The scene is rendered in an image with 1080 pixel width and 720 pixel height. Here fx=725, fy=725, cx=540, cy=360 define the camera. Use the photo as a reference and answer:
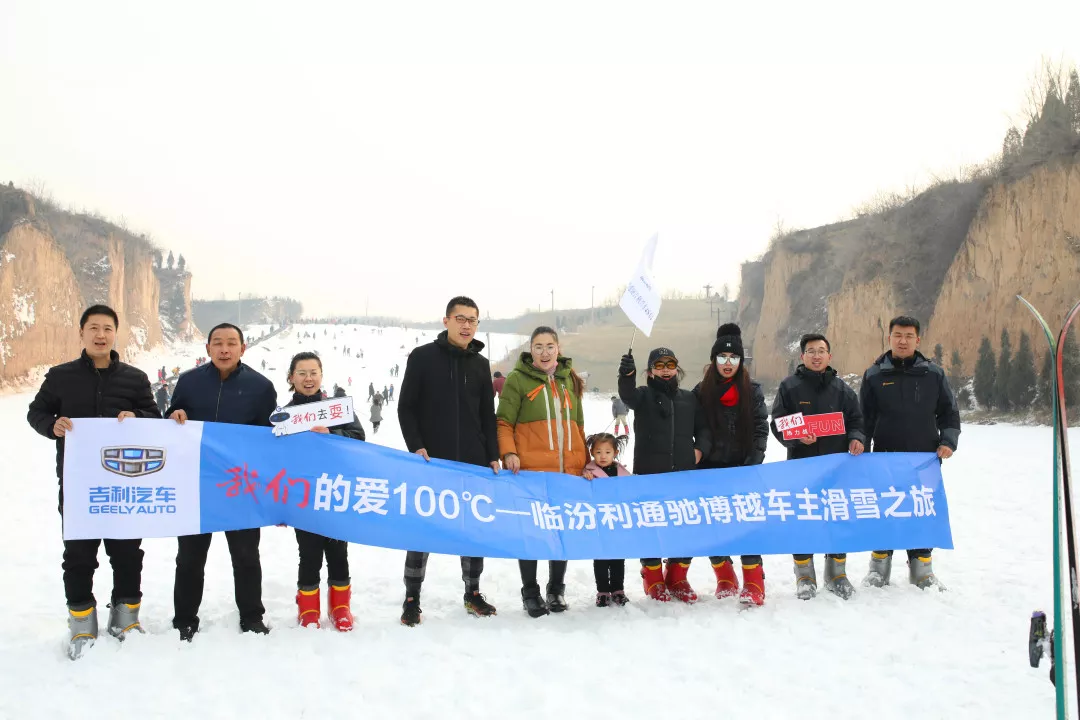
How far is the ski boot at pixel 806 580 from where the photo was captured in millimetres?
5109

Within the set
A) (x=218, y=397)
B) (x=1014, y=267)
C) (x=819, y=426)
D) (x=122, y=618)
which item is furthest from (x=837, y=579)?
(x=1014, y=267)

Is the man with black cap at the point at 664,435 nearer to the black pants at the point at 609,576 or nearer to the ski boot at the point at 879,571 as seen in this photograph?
the black pants at the point at 609,576

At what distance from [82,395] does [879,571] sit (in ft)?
18.3

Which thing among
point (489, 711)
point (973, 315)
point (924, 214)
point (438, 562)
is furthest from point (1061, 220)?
point (489, 711)

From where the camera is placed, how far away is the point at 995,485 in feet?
34.0

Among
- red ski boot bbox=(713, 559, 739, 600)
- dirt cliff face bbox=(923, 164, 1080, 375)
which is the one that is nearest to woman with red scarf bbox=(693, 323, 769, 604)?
red ski boot bbox=(713, 559, 739, 600)

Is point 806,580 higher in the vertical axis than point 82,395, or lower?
lower

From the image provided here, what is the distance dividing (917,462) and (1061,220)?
1067 inches

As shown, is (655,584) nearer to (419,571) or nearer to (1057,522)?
(419,571)

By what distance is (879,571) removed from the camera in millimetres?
5445

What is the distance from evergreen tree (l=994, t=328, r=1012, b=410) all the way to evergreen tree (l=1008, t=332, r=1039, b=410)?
20 centimetres

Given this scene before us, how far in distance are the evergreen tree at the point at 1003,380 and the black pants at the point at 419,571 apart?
24770 millimetres

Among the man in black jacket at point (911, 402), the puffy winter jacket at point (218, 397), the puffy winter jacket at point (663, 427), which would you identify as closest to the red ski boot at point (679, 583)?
the puffy winter jacket at point (663, 427)

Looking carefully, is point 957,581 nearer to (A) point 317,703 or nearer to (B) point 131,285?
(A) point 317,703
